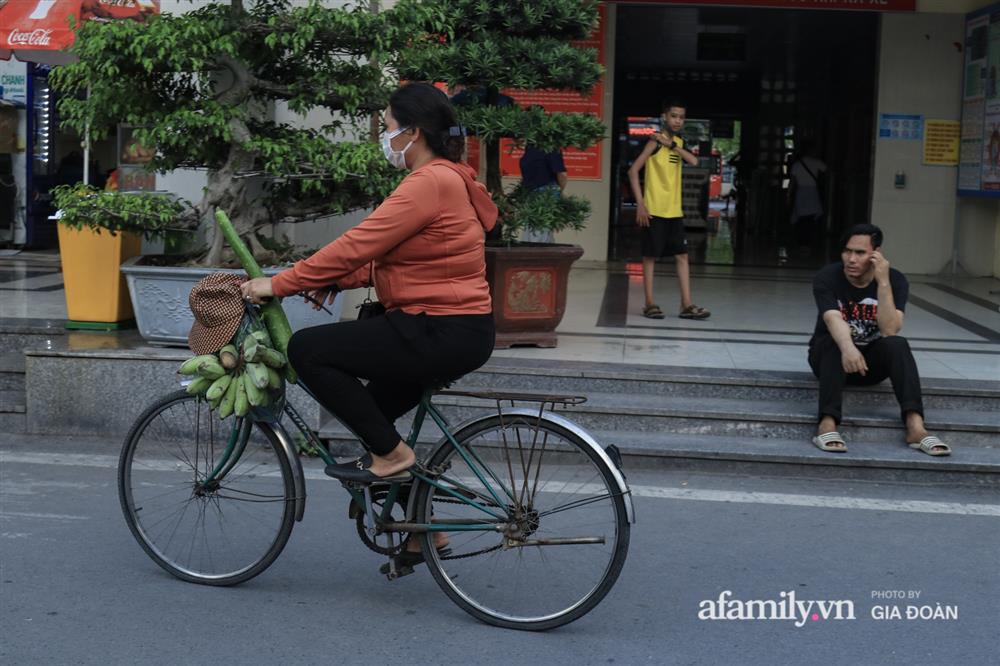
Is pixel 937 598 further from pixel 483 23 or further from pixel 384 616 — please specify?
pixel 483 23

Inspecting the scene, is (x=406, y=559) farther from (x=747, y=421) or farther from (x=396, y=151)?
(x=747, y=421)

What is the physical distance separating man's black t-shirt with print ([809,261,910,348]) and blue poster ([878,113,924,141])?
747cm

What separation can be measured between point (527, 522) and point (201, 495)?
1.25 meters

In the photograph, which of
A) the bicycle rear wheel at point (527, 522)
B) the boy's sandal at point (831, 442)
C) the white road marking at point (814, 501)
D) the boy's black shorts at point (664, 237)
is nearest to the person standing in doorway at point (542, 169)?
the boy's black shorts at point (664, 237)

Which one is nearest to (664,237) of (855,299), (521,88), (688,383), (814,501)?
(521,88)

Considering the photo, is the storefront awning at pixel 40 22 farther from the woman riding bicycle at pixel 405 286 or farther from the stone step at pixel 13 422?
the woman riding bicycle at pixel 405 286

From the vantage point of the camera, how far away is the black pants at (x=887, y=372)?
6.27 metres

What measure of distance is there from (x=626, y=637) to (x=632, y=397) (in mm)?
2911

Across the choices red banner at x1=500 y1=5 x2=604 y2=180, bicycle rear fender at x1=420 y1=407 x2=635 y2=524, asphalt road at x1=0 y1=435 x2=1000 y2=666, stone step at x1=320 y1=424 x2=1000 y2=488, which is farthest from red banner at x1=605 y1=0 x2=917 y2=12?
bicycle rear fender at x1=420 y1=407 x2=635 y2=524

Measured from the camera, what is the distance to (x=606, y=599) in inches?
177

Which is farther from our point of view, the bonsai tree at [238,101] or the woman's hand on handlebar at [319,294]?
the bonsai tree at [238,101]

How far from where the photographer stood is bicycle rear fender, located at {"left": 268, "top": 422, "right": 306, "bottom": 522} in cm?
426

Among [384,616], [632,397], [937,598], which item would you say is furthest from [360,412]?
[632,397]

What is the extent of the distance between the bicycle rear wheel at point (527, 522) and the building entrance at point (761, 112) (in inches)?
427
